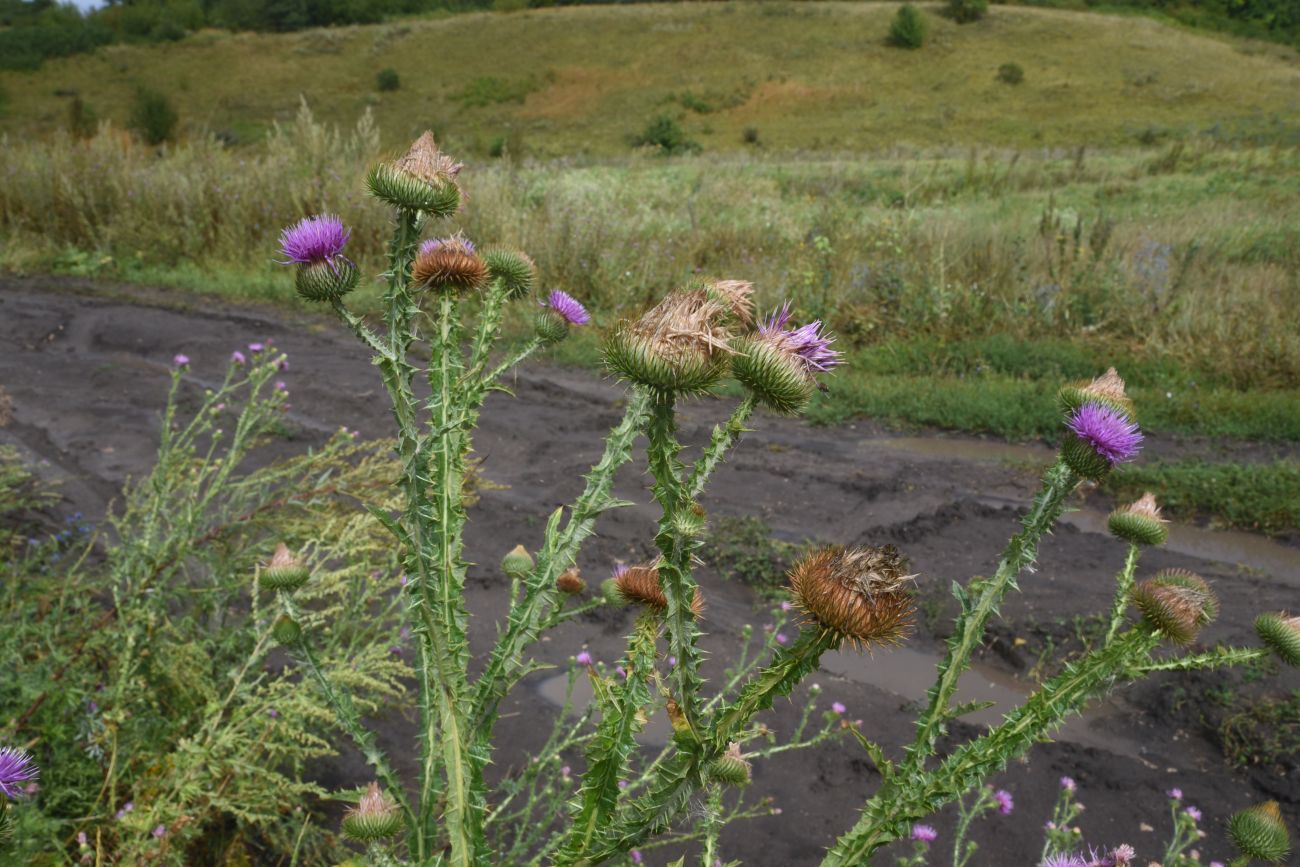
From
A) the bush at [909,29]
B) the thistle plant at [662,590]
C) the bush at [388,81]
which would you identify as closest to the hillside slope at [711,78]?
the bush at [388,81]

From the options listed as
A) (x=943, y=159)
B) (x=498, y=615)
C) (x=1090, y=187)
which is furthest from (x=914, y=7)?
(x=498, y=615)

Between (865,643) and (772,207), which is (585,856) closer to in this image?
(865,643)

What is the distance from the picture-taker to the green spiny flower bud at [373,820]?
1427mm

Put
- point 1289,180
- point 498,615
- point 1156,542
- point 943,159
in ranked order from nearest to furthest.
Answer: point 1156,542, point 498,615, point 1289,180, point 943,159

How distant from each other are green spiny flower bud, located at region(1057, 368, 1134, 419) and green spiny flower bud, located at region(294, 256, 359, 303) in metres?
1.06

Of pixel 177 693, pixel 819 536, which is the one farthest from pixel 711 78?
pixel 177 693

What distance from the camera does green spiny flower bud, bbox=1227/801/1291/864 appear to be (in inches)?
60.3

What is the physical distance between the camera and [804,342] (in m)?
1.11

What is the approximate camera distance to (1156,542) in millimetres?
1505

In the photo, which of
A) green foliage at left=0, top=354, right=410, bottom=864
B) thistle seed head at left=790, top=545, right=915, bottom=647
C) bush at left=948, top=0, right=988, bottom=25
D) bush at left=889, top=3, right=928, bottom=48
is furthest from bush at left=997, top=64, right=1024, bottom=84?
thistle seed head at left=790, top=545, right=915, bottom=647

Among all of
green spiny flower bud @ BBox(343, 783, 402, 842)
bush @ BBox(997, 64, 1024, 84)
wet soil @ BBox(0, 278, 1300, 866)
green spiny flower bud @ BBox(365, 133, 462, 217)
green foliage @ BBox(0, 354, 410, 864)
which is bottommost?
bush @ BBox(997, 64, 1024, 84)

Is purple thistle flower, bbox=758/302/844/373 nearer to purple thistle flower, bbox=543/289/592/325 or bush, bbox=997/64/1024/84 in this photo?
purple thistle flower, bbox=543/289/592/325

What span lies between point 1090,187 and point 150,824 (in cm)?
1782

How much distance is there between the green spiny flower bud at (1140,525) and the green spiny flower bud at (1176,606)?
72 millimetres
